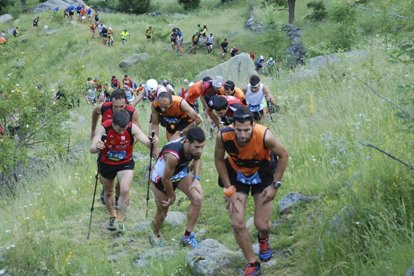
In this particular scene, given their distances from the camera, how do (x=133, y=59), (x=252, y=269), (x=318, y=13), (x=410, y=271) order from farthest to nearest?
(x=318, y=13) < (x=133, y=59) < (x=252, y=269) < (x=410, y=271)

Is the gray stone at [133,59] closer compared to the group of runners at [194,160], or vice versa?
the group of runners at [194,160]

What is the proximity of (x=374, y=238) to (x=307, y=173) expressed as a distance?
2.83 m

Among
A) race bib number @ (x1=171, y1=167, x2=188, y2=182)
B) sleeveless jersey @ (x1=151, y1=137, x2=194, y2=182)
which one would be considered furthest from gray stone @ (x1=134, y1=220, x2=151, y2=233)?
race bib number @ (x1=171, y1=167, x2=188, y2=182)

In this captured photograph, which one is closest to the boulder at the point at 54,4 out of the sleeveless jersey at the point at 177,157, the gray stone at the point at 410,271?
the sleeveless jersey at the point at 177,157

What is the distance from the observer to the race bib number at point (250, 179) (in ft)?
18.9

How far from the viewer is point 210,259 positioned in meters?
5.84

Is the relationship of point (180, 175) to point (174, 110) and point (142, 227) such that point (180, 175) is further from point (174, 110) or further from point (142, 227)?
point (174, 110)

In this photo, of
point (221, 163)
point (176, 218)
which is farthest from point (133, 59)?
point (221, 163)

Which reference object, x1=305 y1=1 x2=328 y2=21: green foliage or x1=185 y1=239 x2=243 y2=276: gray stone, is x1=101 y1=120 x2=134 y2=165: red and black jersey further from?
x1=305 y1=1 x2=328 y2=21: green foliage

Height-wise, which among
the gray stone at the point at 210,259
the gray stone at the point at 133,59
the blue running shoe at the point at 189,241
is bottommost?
the gray stone at the point at 133,59

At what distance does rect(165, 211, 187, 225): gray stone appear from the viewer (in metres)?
7.97

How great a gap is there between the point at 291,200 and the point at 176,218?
6.43 feet

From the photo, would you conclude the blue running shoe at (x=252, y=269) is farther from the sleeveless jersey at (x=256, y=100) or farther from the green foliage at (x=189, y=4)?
the green foliage at (x=189, y=4)

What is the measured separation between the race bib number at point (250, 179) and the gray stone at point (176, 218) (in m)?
2.43
